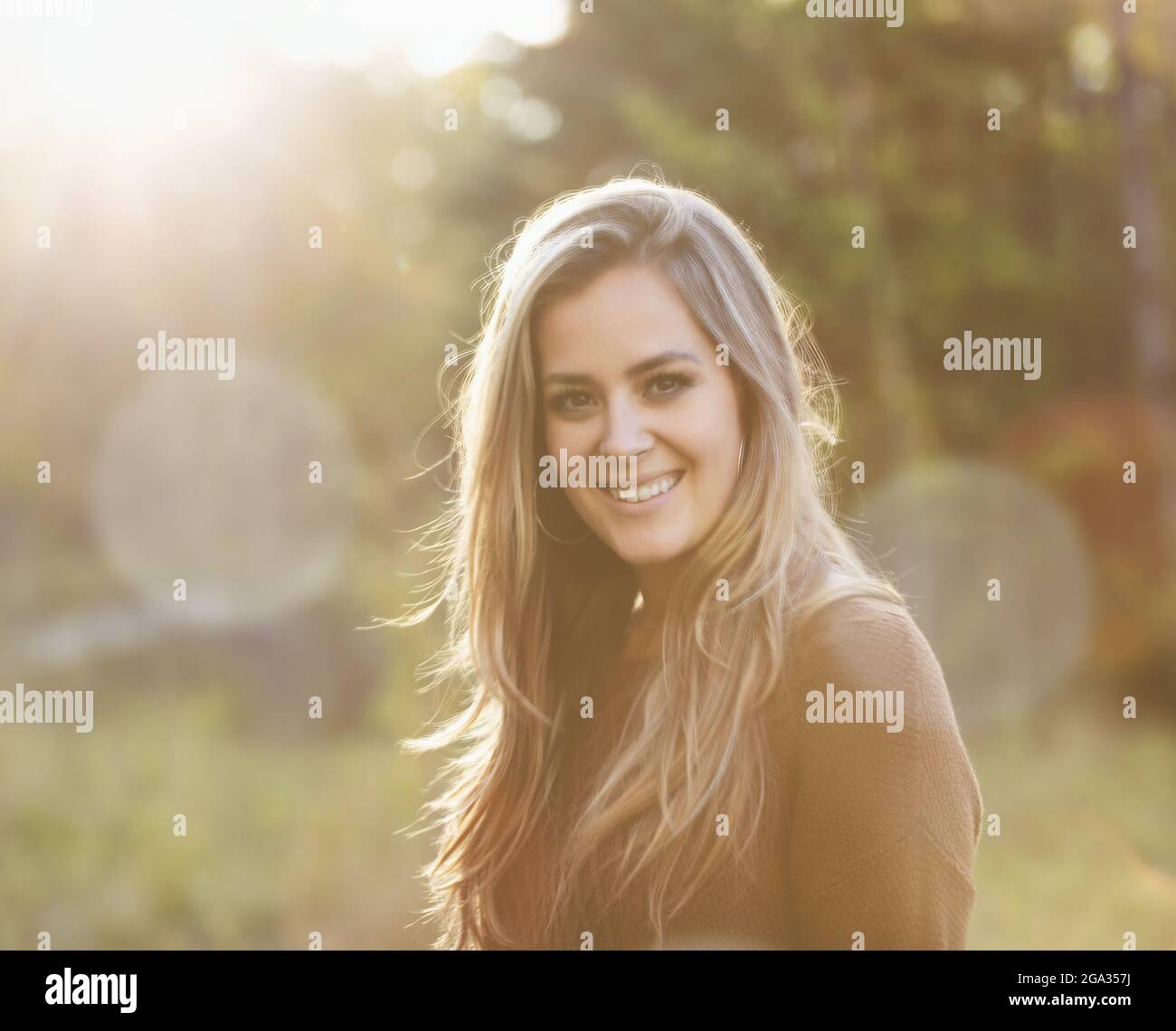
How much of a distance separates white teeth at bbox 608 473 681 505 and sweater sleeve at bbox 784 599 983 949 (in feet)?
1.29

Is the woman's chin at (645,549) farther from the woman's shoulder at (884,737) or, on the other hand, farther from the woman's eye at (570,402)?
the woman's shoulder at (884,737)

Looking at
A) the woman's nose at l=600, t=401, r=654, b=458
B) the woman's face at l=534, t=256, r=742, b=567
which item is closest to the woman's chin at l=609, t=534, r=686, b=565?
the woman's face at l=534, t=256, r=742, b=567

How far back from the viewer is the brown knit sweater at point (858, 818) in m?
1.50

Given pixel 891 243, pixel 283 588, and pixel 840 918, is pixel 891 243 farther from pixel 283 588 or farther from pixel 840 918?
pixel 840 918

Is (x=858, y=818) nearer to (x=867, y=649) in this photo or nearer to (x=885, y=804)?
(x=885, y=804)

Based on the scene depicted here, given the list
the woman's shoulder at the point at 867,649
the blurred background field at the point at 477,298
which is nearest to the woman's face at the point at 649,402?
the woman's shoulder at the point at 867,649

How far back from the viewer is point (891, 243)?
9.59 m

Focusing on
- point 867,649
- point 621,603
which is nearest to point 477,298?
point 621,603

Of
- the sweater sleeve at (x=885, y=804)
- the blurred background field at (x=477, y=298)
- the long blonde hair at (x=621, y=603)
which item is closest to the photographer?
the sweater sleeve at (x=885, y=804)

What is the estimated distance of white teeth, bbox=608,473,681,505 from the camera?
182cm

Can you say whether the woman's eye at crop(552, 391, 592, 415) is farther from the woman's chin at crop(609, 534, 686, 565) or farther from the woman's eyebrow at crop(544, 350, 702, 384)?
the woman's chin at crop(609, 534, 686, 565)

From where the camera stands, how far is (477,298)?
9281 millimetres

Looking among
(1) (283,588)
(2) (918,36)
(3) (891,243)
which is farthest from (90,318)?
(2) (918,36)

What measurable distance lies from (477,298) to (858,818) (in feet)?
27.0
